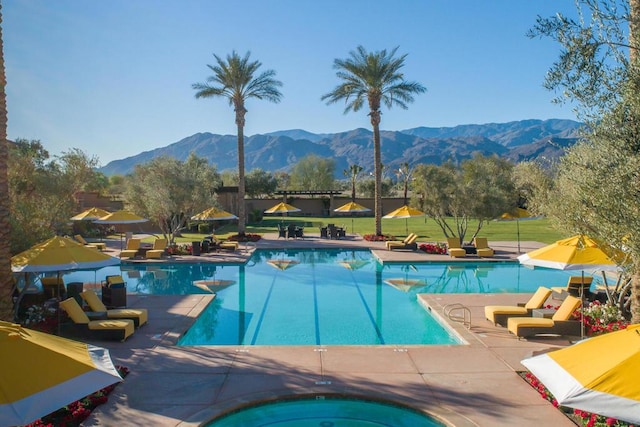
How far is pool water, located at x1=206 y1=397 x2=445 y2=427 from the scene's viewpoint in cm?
729

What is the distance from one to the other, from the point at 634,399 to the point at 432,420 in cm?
345

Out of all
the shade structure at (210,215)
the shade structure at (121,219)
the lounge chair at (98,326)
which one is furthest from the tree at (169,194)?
the lounge chair at (98,326)

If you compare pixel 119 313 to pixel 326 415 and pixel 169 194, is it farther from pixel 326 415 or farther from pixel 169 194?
pixel 169 194

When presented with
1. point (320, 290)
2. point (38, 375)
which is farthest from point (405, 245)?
point (38, 375)

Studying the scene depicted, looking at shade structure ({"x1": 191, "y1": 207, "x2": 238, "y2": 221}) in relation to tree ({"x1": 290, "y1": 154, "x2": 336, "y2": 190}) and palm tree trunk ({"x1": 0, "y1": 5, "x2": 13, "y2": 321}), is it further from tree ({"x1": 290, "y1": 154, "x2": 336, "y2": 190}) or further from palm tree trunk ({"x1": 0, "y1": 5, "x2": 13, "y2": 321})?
tree ({"x1": 290, "y1": 154, "x2": 336, "y2": 190})

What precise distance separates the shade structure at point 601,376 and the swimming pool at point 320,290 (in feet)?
22.0

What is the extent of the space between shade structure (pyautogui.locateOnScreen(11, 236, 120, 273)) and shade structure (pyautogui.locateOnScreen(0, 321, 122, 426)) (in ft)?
21.1

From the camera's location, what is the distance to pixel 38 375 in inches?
179

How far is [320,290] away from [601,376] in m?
13.8

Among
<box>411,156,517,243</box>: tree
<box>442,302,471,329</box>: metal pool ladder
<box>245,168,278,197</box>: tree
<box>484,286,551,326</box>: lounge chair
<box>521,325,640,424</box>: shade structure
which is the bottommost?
<box>442,302,471,329</box>: metal pool ladder

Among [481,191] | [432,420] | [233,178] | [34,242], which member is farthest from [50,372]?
[233,178]

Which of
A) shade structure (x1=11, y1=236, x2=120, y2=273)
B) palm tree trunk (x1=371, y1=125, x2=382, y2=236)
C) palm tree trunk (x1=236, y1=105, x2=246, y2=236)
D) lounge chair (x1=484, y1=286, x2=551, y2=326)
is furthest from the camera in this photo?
palm tree trunk (x1=371, y1=125, x2=382, y2=236)

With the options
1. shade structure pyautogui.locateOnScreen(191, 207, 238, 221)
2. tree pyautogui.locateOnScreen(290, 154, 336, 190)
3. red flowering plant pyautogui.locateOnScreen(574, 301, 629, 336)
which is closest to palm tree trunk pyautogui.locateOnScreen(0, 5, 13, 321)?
red flowering plant pyautogui.locateOnScreen(574, 301, 629, 336)

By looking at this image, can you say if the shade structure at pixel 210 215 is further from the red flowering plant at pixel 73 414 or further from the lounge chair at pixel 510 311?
the red flowering plant at pixel 73 414
